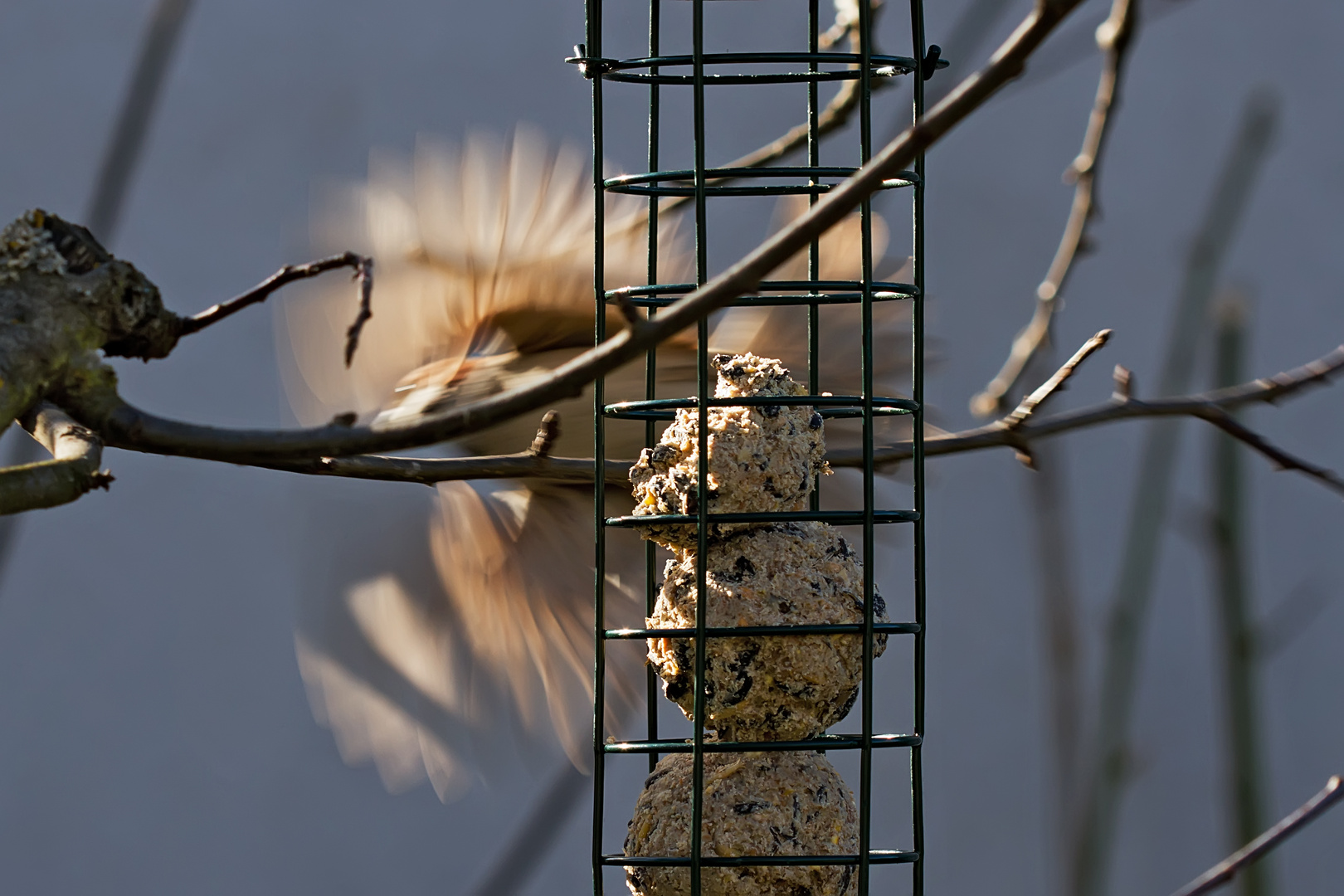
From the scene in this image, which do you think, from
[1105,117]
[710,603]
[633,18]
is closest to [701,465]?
[710,603]

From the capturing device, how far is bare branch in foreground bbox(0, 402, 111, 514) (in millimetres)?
590

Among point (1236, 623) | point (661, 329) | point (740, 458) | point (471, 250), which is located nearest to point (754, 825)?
point (740, 458)

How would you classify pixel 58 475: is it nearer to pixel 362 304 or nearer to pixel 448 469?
pixel 362 304

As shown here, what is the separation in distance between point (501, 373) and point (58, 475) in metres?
0.61

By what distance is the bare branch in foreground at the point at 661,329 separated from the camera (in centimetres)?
48

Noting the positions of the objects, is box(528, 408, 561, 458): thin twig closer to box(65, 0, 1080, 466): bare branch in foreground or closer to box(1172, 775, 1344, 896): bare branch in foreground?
box(65, 0, 1080, 466): bare branch in foreground

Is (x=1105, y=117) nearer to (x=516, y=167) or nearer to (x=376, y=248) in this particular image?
(x=516, y=167)

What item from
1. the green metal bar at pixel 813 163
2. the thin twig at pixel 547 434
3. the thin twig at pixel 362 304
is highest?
the green metal bar at pixel 813 163

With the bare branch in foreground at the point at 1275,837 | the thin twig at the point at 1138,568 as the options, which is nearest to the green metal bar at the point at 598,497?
the bare branch in foreground at the point at 1275,837

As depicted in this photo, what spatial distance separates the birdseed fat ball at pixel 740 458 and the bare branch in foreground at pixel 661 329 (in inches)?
12.1

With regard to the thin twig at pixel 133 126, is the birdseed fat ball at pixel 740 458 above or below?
below

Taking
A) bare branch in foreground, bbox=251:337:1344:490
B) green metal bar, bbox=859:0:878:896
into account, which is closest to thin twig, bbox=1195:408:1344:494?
bare branch in foreground, bbox=251:337:1344:490

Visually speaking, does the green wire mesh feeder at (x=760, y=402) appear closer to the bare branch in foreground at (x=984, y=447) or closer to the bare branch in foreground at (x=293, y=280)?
the bare branch in foreground at (x=984, y=447)

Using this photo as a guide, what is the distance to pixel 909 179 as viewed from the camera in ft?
3.09
